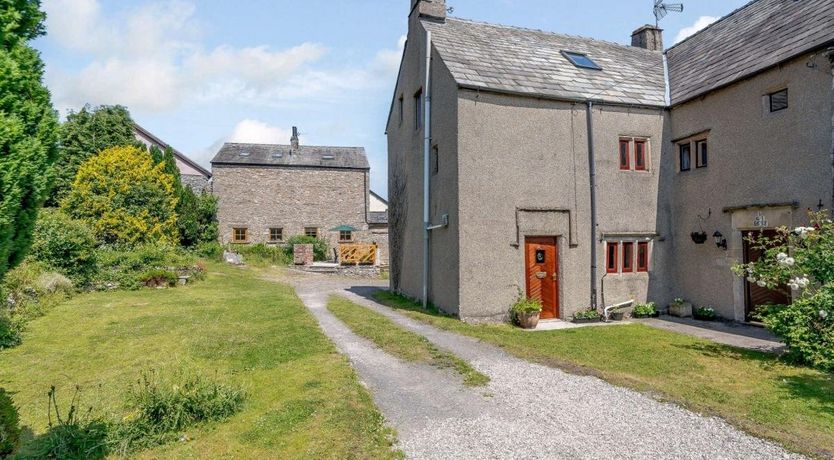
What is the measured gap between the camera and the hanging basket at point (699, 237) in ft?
42.5

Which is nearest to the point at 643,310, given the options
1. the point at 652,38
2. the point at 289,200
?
the point at 652,38

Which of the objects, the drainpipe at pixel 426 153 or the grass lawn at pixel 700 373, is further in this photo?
the drainpipe at pixel 426 153

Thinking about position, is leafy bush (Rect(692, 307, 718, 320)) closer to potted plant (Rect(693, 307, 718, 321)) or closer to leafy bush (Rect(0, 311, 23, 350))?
potted plant (Rect(693, 307, 718, 321))

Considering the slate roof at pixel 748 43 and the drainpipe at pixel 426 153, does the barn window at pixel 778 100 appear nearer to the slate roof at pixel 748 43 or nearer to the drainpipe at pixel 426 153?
the slate roof at pixel 748 43

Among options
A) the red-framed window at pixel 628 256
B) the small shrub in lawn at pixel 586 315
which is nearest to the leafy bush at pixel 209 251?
the small shrub in lawn at pixel 586 315

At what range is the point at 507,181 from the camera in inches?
489

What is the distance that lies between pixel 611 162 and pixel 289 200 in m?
26.9

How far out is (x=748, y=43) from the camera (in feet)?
42.9

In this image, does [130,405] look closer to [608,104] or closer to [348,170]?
[608,104]

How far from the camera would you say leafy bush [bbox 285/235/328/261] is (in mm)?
33594

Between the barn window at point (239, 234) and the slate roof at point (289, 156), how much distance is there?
5.03 meters

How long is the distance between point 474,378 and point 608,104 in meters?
10.0

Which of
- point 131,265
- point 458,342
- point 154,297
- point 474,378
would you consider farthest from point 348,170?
point 474,378

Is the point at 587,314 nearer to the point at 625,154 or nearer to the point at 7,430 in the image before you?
the point at 625,154
